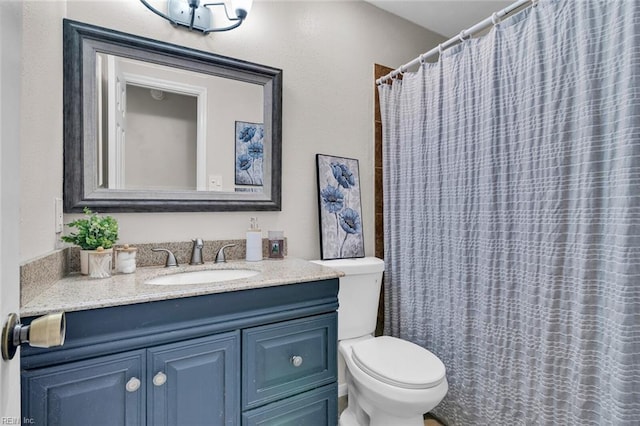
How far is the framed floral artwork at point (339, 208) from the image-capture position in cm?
189

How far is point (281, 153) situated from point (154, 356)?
115 cm

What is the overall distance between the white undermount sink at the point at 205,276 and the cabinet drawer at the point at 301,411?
20.6 inches

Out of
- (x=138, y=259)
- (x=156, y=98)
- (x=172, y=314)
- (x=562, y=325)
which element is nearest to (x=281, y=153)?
(x=156, y=98)

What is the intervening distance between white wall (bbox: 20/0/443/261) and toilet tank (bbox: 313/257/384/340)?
0.84 feet

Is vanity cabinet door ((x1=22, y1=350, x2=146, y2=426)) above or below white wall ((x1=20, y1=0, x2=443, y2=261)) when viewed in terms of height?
below

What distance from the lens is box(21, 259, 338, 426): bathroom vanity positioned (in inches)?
34.6

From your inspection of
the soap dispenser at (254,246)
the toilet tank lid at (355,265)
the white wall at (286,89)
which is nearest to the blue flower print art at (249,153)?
the white wall at (286,89)

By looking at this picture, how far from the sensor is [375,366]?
1.41 m

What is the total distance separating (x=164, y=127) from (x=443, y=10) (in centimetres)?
198

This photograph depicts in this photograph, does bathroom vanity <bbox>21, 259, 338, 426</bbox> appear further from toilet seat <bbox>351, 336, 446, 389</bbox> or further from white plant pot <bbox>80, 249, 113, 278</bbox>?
toilet seat <bbox>351, 336, 446, 389</bbox>

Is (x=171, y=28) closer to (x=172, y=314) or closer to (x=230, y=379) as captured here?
(x=172, y=314)

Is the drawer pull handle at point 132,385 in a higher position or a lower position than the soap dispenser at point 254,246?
lower

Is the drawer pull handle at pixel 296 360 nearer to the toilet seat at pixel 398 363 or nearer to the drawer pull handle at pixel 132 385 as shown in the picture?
the toilet seat at pixel 398 363

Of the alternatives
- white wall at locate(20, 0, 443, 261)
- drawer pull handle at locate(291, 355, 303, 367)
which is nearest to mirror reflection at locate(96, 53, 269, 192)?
white wall at locate(20, 0, 443, 261)
